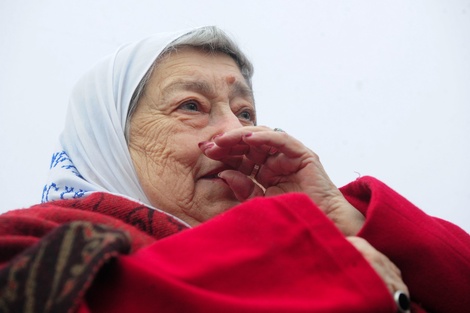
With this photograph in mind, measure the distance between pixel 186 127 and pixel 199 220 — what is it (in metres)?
0.38

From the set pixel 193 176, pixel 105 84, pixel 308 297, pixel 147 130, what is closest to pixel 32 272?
pixel 308 297

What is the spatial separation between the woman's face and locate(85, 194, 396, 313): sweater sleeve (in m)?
0.70

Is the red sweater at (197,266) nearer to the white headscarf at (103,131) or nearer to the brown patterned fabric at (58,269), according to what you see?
the brown patterned fabric at (58,269)

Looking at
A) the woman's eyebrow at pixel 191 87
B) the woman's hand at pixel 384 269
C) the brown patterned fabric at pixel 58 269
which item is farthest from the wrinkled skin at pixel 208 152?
the brown patterned fabric at pixel 58 269

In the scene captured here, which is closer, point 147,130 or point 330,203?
point 330,203

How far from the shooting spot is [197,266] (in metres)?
0.88

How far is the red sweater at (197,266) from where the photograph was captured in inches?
30.0

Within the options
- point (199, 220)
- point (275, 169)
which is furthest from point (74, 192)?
point (275, 169)

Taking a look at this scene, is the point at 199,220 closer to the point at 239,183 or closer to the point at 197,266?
the point at 239,183

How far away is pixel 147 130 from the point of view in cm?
182

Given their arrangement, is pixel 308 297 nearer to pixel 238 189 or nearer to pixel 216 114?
pixel 238 189

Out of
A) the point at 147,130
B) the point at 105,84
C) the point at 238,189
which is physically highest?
the point at 105,84

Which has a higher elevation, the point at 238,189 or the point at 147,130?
the point at 147,130

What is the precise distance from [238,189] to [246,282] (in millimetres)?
802
